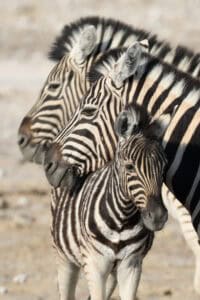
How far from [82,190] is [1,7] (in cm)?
2394

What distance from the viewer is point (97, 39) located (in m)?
9.62

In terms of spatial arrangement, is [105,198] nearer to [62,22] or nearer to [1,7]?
[62,22]

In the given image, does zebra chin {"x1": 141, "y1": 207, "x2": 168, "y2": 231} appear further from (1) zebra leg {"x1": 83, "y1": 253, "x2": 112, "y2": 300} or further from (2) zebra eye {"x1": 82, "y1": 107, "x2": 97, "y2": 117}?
(2) zebra eye {"x1": 82, "y1": 107, "x2": 97, "y2": 117}

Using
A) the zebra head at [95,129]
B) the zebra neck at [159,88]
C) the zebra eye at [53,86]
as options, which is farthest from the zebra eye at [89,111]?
the zebra eye at [53,86]

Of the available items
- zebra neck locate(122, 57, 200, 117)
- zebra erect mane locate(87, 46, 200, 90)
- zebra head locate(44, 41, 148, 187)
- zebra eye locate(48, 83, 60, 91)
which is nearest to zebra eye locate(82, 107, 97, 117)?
zebra head locate(44, 41, 148, 187)

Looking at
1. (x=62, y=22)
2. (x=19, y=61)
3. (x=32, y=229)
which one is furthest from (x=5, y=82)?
(x=32, y=229)

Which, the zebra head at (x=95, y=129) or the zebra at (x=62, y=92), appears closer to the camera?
the zebra head at (x=95, y=129)

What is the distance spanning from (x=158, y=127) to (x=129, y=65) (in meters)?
0.55

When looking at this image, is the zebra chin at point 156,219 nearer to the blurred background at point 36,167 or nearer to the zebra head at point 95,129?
the zebra head at point 95,129

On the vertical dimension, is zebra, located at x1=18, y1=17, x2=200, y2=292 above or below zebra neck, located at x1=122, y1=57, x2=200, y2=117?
below

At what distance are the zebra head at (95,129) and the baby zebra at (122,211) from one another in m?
0.11

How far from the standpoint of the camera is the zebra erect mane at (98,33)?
9469 mm

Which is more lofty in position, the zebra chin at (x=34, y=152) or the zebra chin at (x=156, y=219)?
the zebra chin at (x=156, y=219)

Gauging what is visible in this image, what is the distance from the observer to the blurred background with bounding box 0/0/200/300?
10.6 metres
